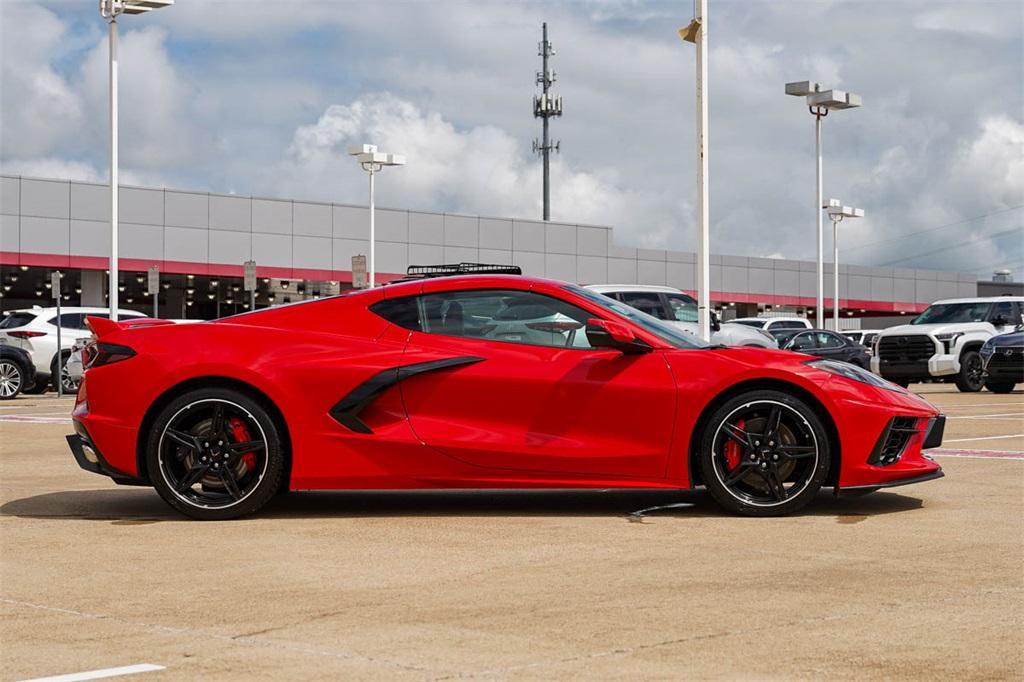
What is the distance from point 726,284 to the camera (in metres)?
71.5

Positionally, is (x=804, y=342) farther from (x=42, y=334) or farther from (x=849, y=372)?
(x=849, y=372)

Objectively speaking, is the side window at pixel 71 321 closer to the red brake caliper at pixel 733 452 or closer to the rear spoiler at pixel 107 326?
the rear spoiler at pixel 107 326

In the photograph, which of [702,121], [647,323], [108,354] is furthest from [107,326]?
[702,121]

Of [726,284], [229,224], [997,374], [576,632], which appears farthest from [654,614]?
[726,284]

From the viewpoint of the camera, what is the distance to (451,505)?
28.1 feet

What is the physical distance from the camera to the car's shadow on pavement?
811cm

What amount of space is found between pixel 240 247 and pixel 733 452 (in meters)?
45.3

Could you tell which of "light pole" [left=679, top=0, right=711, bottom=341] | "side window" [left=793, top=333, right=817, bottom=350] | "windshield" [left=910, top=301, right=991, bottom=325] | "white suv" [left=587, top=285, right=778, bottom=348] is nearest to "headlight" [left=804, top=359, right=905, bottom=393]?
"light pole" [left=679, top=0, right=711, bottom=341]

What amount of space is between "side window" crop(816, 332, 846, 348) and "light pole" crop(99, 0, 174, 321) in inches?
592

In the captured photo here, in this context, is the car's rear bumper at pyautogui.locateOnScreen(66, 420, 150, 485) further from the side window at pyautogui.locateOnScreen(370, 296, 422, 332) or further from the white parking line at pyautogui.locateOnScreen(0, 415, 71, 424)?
the white parking line at pyautogui.locateOnScreen(0, 415, 71, 424)

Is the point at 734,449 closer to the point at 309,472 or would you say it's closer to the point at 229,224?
the point at 309,472

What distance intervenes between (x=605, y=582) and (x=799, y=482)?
7.40ft

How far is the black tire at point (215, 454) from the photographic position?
7801mm

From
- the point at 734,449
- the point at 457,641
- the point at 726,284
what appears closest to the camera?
the point at 457,641
